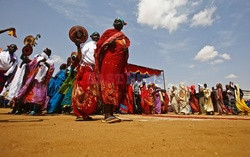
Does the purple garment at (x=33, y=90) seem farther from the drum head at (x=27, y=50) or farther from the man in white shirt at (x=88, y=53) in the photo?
the man in white shirt at (x=88, y=53)

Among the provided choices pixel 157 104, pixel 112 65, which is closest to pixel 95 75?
pixel 112 65

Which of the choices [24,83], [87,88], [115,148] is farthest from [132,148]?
[24,83]

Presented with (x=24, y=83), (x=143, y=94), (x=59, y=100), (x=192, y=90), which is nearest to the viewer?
(x=24, y=83)

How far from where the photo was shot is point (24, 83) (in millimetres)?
7523

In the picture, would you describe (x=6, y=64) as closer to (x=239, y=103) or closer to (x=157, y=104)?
(x=157, y=104)

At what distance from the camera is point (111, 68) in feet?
14.5

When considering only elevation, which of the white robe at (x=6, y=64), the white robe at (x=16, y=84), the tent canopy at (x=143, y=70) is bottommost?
the white robe at (x=16, y=84)

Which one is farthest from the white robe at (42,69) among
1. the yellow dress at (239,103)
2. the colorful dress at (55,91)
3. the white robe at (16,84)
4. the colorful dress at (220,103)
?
the yellow dress at (239,103)

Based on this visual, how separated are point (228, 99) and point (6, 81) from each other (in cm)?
1303

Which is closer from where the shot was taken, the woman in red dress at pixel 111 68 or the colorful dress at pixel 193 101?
the woman in red dress at pixel 111 68

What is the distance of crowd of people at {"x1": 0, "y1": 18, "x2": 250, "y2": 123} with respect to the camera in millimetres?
4480

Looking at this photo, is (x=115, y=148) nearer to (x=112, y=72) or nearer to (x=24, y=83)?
(x=112, y=72)

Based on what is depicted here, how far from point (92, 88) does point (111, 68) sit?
850 mm

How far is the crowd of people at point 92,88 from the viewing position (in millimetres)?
4480
